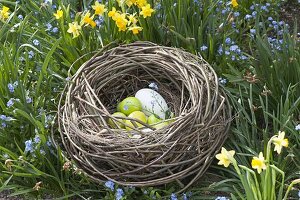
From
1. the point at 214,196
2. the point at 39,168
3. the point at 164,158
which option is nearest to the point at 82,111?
the point at 39,168

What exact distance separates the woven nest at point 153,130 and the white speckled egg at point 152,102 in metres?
0.08

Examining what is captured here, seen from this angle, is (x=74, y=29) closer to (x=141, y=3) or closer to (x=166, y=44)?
(x=141, y=3)

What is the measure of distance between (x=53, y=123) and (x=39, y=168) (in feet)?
0.70

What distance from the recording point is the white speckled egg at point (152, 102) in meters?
2.82

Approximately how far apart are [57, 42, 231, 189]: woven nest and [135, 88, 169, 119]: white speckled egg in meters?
0.08

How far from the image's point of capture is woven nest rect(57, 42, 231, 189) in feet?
8.08

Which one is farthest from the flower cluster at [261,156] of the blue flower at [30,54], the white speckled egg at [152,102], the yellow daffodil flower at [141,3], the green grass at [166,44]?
the blue flower at [30,54]

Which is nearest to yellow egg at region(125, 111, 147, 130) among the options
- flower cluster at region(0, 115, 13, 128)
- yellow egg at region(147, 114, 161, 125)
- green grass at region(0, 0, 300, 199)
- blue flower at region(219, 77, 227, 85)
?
yellow egg at region(147, 114, 161, 125)

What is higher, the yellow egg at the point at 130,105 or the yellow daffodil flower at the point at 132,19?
the yellow daffodil flower at the point at 132,19

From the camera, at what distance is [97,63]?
9.48 feet

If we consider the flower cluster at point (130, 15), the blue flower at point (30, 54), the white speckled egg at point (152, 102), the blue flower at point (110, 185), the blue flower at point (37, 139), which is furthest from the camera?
the blue flower at point (30, 54)

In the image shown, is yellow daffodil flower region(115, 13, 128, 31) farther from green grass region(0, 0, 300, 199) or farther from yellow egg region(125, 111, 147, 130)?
yellow egg region(125, 111, 147, 130)

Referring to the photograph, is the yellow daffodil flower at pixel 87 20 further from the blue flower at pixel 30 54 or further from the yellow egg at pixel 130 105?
the yellow egg at pixel 130 105

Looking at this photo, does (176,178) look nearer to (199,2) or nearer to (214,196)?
(214,196)
